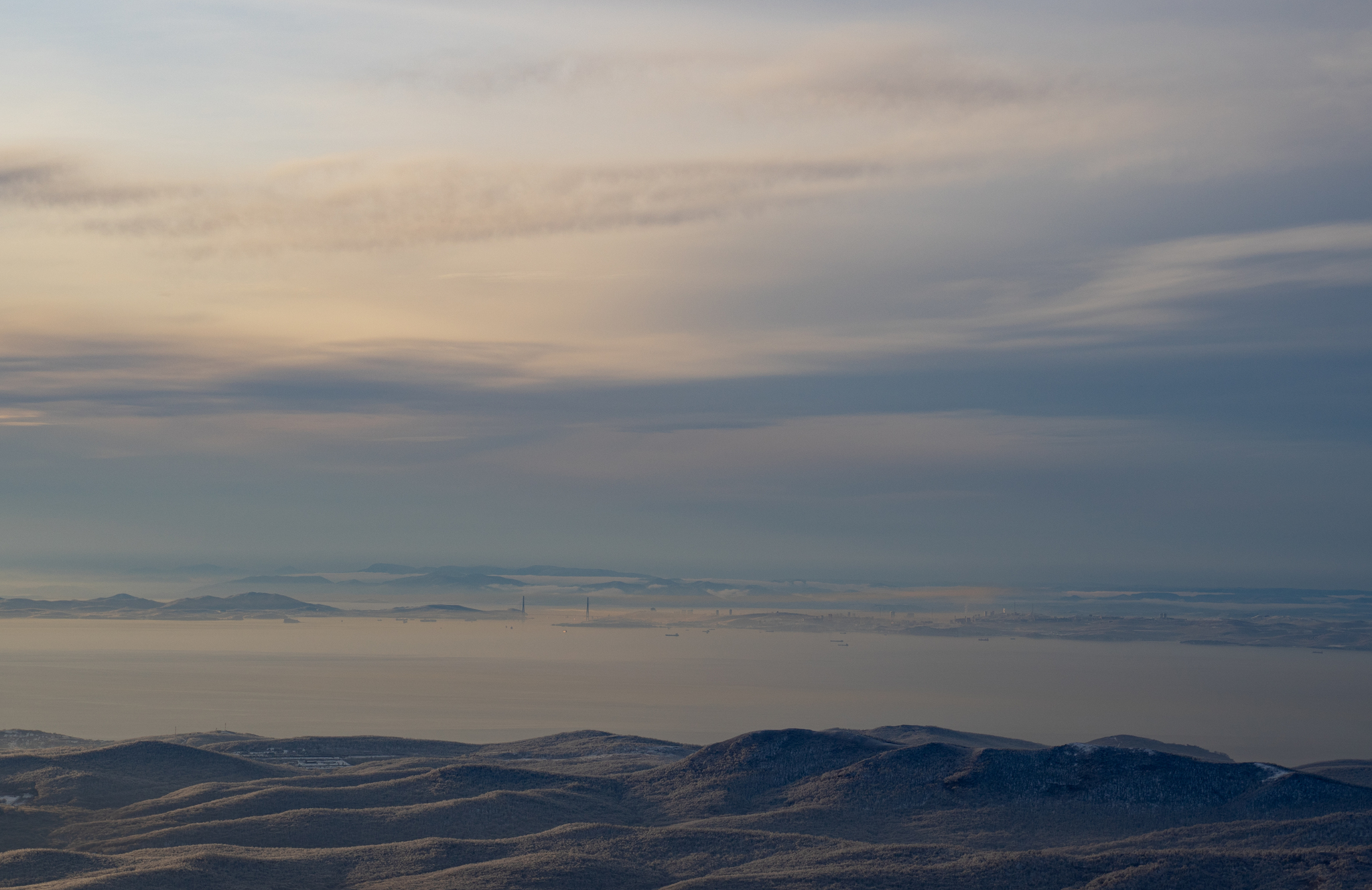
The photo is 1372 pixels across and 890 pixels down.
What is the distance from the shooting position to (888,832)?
42.6 meters

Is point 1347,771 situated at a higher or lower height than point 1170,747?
higher

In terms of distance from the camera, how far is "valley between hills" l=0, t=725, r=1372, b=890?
31.8m

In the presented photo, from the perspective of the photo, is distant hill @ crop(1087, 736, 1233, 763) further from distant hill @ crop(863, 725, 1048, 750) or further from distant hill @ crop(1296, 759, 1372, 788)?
distant hill @ crop(1296, 759, 1372, 788)

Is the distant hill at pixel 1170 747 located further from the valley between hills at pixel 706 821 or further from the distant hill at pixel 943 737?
the valley between hills at pixel 706 821

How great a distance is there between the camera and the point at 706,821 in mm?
43594

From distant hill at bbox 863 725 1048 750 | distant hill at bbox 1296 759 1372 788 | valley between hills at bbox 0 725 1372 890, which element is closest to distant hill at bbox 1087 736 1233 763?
distant hill at bbox 863 725 1048 750

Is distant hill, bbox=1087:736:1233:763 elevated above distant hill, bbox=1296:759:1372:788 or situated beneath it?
situated beneath

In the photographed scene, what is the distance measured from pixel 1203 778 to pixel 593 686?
83.0 metres

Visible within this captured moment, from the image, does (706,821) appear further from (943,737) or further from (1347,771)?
(943,737)

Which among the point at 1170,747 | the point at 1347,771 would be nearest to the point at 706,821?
the point at 1347,771

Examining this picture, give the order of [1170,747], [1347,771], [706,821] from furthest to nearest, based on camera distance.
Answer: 1. [1170,747]
2. [1347,771]
3. [706,821]

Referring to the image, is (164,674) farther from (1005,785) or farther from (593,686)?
(1005,785)

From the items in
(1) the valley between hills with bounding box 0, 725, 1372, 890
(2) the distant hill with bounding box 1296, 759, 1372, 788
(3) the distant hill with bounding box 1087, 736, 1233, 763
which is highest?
(1) the valley between hills with bounding box 0, 725, 1372, 890

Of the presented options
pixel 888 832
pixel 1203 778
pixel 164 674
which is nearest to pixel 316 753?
pixel 888 832
